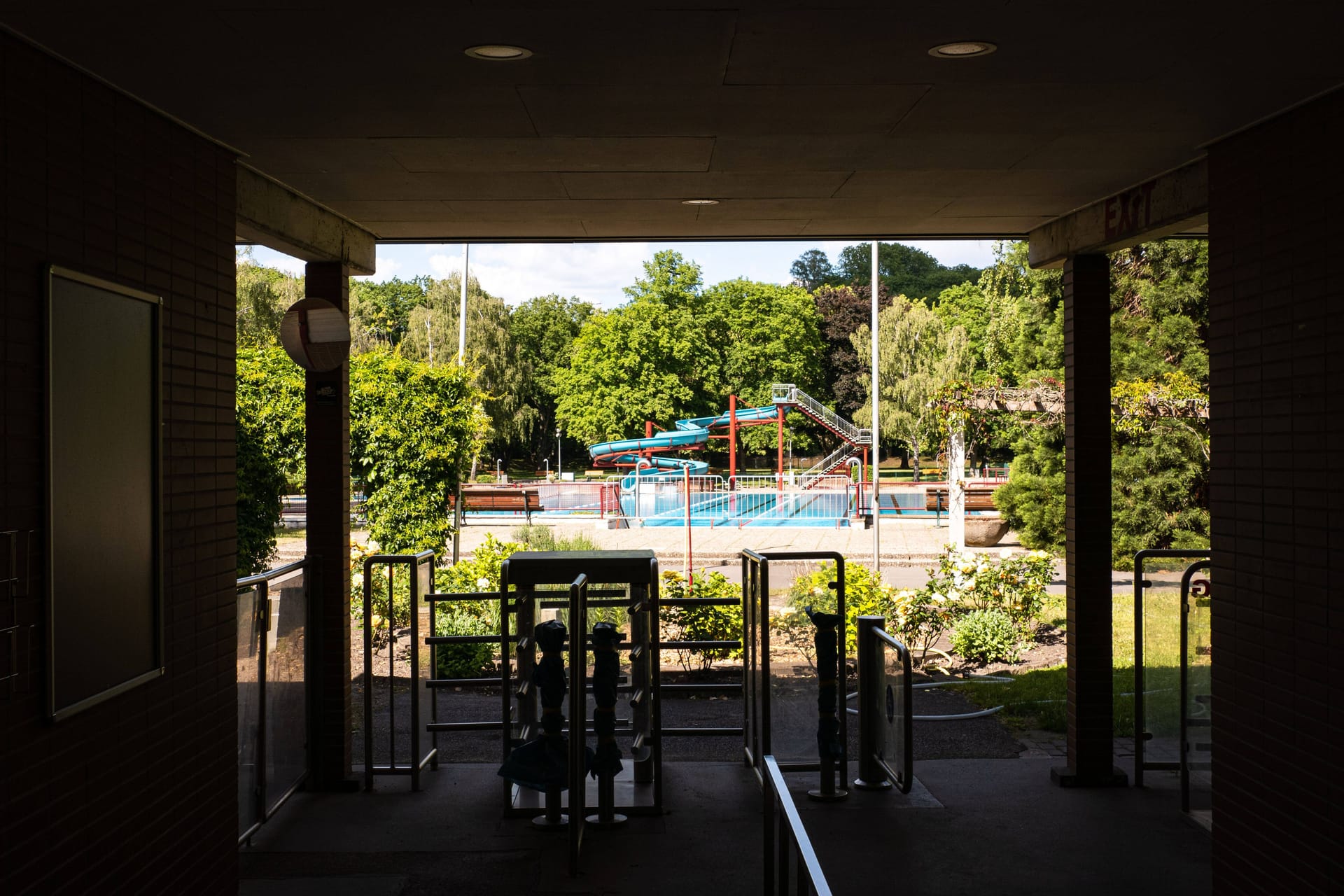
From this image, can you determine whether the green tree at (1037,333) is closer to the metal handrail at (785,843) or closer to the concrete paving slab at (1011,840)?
the concrete paving slab at (1011,840)

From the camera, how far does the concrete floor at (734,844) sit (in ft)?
17.5

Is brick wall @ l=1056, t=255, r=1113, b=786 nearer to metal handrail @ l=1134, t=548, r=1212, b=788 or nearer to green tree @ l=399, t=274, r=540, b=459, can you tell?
metal handrail @ l=1134, t=548, r=1212, b=788

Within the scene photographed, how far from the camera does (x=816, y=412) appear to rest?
41.6 meters

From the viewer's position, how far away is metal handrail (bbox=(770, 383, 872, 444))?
39128 mm

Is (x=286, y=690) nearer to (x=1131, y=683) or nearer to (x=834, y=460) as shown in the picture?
(x=1131, y=683)

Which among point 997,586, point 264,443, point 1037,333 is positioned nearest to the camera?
point 997,586

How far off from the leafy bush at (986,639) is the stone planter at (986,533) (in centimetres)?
1210

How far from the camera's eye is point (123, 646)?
13.1ft

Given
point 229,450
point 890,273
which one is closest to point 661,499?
point 229,450

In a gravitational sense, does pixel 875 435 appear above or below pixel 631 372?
below

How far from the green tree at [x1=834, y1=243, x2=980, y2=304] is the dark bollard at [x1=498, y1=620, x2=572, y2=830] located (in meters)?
68.1

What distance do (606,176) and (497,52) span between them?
78.8 inches

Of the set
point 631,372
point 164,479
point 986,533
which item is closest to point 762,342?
point 631,372

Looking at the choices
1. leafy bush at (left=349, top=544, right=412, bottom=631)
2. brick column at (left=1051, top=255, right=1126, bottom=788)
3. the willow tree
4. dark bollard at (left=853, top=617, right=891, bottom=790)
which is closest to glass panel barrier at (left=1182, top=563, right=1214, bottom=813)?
brick column at (left=1051, top=255, right=1126, bottom=788)
